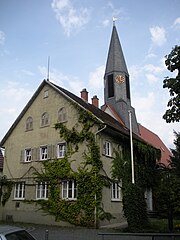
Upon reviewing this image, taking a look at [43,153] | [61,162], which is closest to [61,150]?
[61,162]

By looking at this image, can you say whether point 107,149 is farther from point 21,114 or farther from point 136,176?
point 21,114

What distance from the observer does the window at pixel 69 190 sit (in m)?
19.9

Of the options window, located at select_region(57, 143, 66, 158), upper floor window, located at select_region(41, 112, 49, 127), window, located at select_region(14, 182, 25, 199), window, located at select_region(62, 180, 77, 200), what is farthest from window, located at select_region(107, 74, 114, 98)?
window, located at select_region(62, 180, 77, 200)

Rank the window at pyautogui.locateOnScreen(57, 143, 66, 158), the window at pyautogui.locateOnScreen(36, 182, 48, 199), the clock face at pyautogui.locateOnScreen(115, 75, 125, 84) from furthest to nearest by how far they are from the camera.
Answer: the clock face at pyautogui.locateOnScreen(115, 75, 125, 84), the window at pyautogui.locateOnScreen(57, 143, 66, 158), the window at pyautogui.locateOnScreen(36, 182, 48, 199)

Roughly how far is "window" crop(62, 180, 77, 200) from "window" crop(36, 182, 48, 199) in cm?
188

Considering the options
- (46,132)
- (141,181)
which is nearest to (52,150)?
(46,132)

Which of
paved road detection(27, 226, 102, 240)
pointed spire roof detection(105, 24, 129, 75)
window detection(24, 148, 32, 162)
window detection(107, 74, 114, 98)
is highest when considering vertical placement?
pointed spire roof detection(105, 24, 129, 75)

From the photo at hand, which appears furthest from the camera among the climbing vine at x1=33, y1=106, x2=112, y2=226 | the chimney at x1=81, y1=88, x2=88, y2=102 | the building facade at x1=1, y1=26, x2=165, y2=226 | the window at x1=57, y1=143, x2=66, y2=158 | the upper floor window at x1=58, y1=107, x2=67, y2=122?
the chimney at x1=81, y1=88, x2=88, y2=102

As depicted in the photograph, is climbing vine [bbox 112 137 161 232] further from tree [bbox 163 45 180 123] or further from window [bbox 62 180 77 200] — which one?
tree [bbox 163 45 180 123]

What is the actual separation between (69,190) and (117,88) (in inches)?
626

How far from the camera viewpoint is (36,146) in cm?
2364

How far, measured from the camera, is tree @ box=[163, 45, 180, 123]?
1330 centimetres

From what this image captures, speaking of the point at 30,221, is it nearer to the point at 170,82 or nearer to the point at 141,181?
the point at 141,181

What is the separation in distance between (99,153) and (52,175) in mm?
Result: 4236
